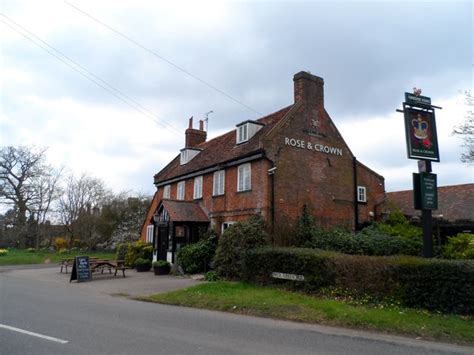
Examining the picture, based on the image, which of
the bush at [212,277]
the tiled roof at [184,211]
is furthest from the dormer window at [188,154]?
the bush at [212,277]

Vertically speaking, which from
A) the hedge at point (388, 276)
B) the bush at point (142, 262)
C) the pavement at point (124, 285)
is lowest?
the pavement at point (124, 285)

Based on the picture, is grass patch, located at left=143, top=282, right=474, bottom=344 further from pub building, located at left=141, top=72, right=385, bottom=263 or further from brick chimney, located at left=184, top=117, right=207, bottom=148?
brick chimney, located at left=184, top=117, right=207, bottom=148

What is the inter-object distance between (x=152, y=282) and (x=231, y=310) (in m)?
7.72

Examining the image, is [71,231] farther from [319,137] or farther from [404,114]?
[404,114]

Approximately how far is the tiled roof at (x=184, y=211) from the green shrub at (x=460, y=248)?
12.4 metres

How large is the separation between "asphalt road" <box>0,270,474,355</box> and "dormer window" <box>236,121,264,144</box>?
41.0ft

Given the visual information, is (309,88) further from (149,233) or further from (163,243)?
(149,233)

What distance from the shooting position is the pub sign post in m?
12.1

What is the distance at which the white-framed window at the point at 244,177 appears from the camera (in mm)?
20391

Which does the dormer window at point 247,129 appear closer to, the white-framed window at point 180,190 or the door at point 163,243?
the white-framed window at point 180,190

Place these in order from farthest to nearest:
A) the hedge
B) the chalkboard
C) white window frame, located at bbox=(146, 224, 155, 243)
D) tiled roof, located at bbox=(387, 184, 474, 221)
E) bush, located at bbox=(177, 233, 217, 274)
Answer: white window frame, located at bbox=(146, 224, 155, 243)
tiled roof, located at bbox=(387, 184, 474, 221)
bush, located at bbox=(177, 233, 217, 274)
the chalkboard
the hedge

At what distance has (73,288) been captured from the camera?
54.1 feet

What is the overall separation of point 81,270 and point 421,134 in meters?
16.1

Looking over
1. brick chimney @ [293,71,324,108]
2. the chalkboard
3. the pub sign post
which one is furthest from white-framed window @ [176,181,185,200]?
the pub sign post
